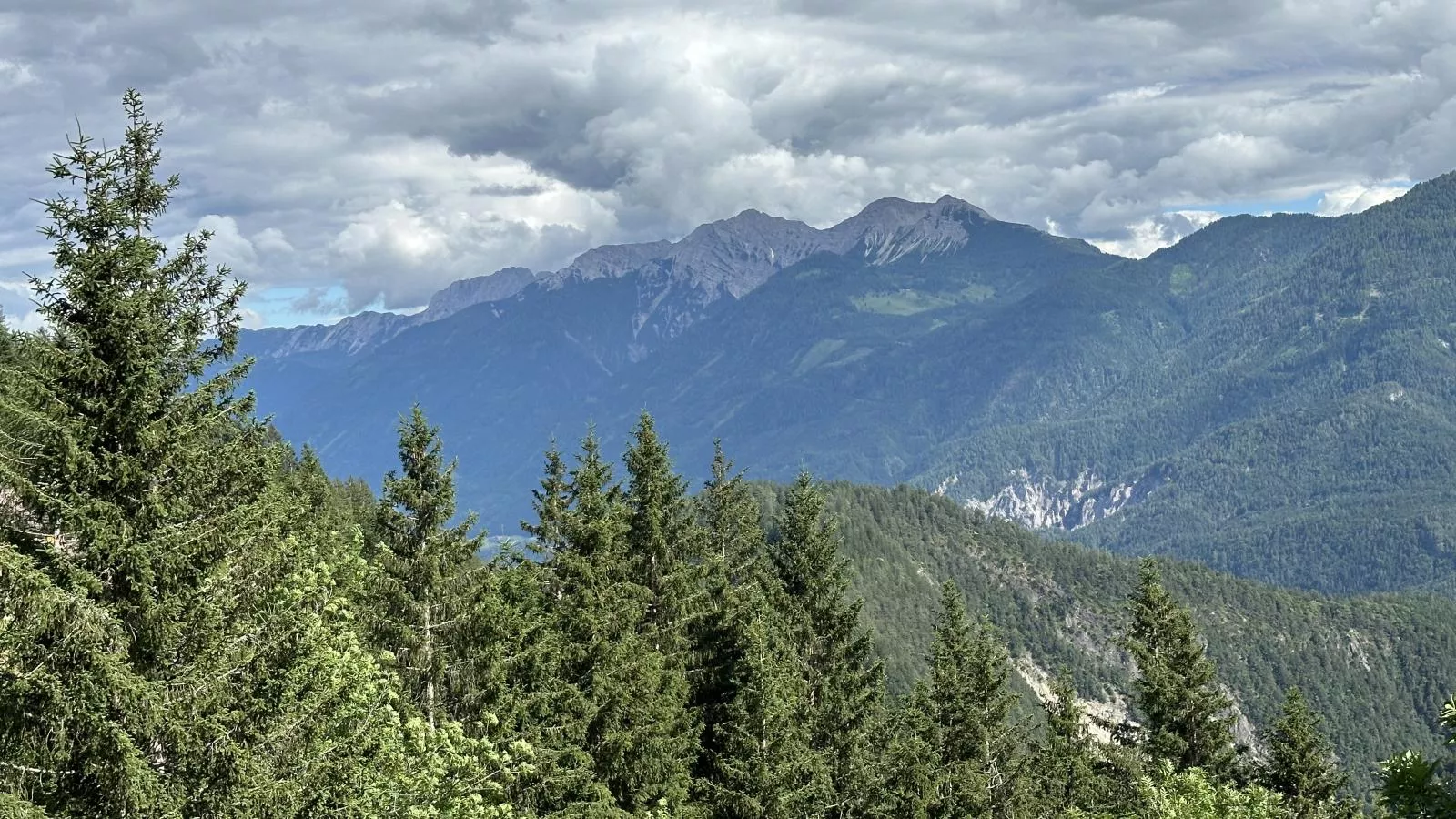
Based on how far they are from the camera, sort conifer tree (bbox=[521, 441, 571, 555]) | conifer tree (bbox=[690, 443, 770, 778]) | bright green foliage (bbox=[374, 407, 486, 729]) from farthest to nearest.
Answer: conifer tree (bbox=[690, 443, 770, 778]), conifer tree (bbox=[521, 441, 571, 555]), bright green foliage (bbox=[374, 407, 486, 729])

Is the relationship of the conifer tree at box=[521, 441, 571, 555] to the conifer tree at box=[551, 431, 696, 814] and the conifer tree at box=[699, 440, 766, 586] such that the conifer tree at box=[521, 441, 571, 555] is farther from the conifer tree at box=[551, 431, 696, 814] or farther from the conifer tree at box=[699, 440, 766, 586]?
the conifer tree at box=[699, 440, 766, 586]

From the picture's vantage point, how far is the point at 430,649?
1079 inches

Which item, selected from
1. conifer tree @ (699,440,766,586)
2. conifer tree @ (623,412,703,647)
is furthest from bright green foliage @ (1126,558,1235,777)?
conifer tree @ (623,412,703,647)

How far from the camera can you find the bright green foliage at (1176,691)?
4522 centimetres

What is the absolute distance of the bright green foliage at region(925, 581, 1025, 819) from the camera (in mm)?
44531

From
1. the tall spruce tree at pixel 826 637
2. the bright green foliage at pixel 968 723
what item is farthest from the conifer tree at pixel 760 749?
the bright green foliage at pixel 968 723

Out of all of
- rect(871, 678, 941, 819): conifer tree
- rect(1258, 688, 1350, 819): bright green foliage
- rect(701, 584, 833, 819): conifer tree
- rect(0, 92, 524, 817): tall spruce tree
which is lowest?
rect(1258, 688, 1350, 819): bright green foliage

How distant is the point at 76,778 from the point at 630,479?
88.2 feet

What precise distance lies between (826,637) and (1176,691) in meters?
15.2

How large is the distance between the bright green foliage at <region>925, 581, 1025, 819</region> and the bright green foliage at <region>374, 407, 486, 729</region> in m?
23.8

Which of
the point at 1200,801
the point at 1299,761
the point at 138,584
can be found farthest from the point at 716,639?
the point at 138,584

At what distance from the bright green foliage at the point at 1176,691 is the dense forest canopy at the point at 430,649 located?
13cm

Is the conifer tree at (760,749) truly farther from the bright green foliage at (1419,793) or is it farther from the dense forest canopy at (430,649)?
the bright green foliage at (1419,793)

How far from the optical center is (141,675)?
13.9 m
